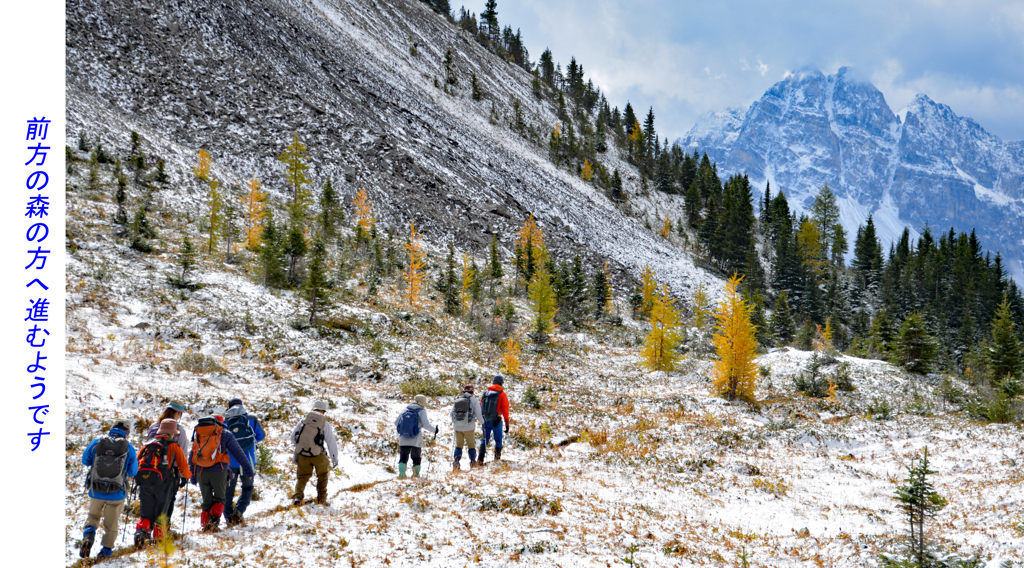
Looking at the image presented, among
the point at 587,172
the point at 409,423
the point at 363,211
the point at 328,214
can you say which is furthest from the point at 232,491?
the point at 587,172

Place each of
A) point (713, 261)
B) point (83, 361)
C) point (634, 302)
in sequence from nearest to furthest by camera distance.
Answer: point (83, 361) → point (634, 302) → point (713, 261)

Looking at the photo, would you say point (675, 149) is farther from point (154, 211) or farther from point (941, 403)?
point (154, 211)

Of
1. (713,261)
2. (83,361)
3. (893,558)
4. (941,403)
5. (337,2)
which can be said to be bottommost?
(941,403)

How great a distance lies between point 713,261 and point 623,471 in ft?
236

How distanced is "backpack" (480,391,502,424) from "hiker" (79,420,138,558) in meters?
7.18

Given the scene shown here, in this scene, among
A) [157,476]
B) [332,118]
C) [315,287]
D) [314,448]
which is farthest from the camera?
[332,118]

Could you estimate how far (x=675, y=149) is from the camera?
105750 millimetres

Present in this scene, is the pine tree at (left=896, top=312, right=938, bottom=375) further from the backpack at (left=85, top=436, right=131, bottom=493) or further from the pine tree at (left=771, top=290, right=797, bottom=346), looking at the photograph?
the backpack at (left=85, top=436, right=131, bottom=493)

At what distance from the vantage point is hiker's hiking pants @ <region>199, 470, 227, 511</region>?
7.36 metres

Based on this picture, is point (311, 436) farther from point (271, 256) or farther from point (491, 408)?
point (271, 256)

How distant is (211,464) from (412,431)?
3.94 metres

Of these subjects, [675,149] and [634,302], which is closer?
[634,302]

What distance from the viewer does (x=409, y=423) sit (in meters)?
10.4

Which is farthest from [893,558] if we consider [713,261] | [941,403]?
[713,261]
